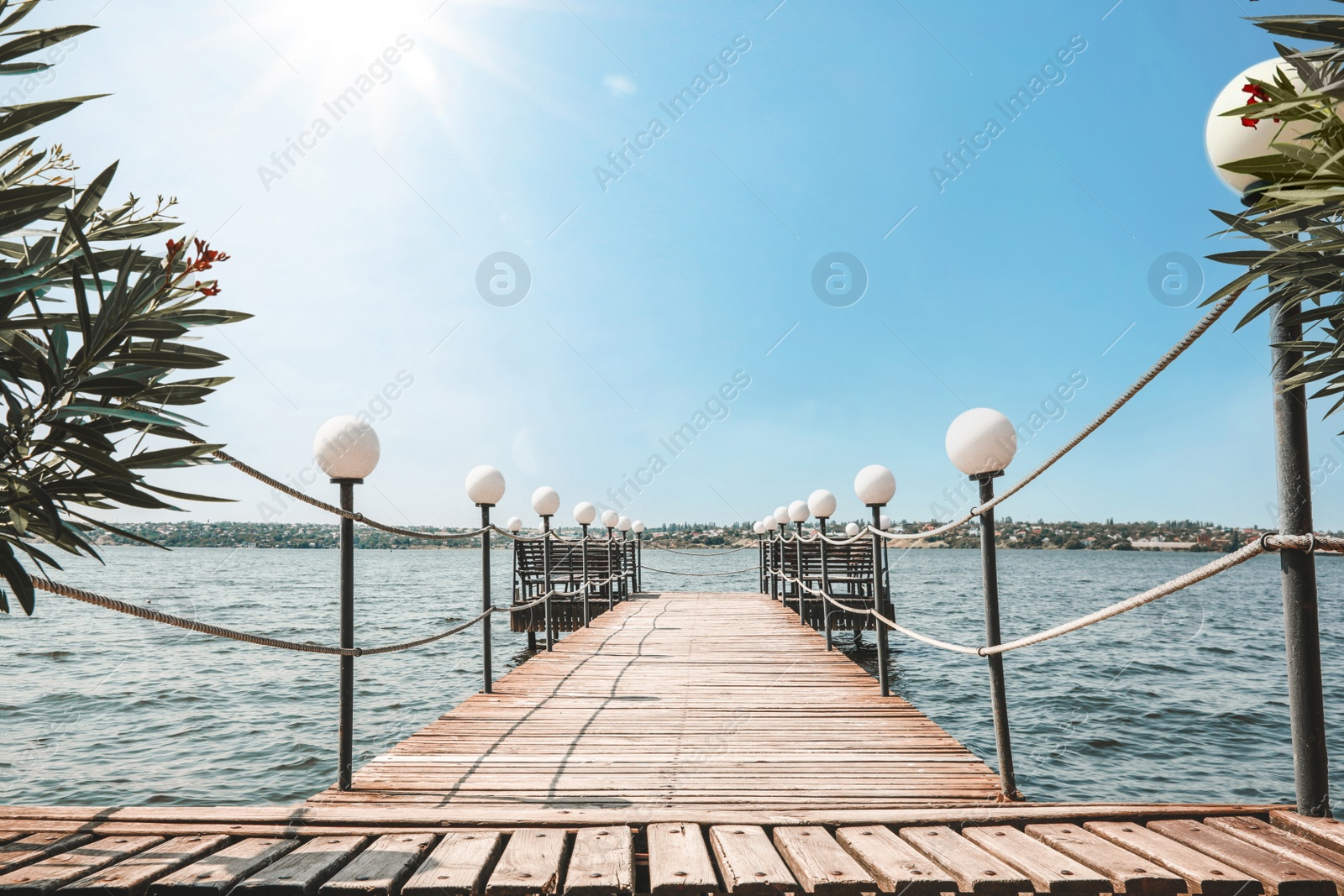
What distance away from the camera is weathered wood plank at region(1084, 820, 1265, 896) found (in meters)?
1.66

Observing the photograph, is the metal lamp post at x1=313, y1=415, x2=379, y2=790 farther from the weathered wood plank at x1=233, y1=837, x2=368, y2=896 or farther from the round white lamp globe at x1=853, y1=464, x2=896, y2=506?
the round white lamp globe at x1=853, y1=464, x2=896, y2=506

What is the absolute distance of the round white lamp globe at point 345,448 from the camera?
3.43 m

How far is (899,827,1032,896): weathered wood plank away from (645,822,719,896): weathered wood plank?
0.63 metres

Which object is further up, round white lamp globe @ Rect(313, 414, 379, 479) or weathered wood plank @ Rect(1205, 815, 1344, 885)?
round white lamp globe @ Rect(313, 414, 379, 479)

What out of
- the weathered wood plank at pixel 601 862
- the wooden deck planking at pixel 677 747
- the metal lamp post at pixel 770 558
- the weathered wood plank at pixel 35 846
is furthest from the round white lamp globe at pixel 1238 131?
the metal lamp post at pixel 770 558

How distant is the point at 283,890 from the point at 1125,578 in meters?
65.5

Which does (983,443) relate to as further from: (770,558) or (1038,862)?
(770,558)

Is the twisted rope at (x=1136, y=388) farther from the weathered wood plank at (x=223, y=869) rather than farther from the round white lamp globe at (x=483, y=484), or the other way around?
the round white lamp globe at (x=483, y=484)

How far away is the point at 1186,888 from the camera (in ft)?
5.51

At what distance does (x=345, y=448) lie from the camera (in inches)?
136

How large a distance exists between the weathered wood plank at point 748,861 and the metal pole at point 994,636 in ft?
4.41

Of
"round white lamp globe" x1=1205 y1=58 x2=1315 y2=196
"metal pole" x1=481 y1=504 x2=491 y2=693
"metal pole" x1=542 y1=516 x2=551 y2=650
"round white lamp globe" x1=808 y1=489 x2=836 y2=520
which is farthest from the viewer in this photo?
"round white lamp globe" x1=808 y1=489 x2=836 y2=520

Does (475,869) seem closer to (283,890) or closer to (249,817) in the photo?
(283,890)

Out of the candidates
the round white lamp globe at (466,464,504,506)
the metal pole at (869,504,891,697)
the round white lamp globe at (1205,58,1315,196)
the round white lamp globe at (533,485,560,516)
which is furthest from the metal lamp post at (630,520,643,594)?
the round white lamp globe at (1205,58,1315,196)
